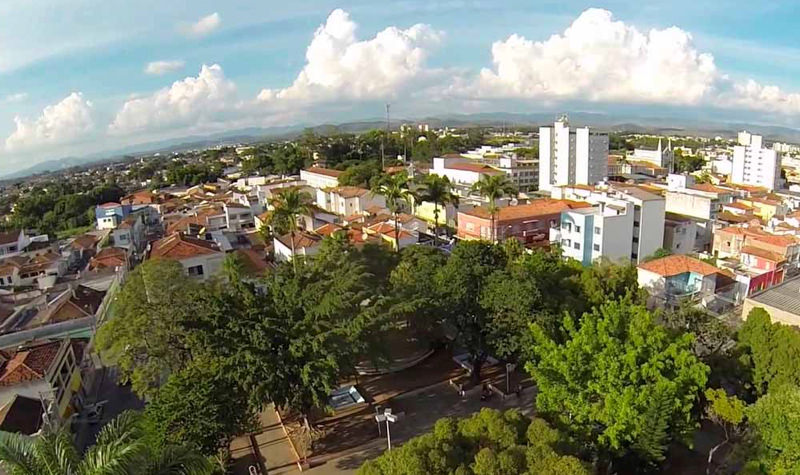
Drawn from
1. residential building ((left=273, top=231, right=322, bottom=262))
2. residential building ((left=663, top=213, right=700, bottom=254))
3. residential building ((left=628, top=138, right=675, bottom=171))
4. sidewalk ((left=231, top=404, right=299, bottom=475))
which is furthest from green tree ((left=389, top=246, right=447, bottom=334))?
residential building ((left=628, top=138, right=675, bottom=171))

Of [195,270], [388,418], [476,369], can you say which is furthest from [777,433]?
[195,270]

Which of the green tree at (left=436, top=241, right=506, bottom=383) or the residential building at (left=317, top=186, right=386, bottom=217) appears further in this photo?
the residential building at (left=317, top=186, right=386, bottom=217)

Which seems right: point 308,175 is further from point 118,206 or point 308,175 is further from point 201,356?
point 201,356

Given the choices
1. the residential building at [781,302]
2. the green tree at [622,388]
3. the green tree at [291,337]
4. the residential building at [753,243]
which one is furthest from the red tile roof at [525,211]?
the green tree at [622,388]

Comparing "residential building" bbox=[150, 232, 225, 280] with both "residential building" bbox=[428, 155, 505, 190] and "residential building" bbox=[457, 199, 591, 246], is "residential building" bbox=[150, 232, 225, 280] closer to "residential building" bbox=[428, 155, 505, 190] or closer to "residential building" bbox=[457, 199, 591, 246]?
"residential building" bbox=[457, 199, 591, 246]

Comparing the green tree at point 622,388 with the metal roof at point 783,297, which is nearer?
the green tree at point 622,388

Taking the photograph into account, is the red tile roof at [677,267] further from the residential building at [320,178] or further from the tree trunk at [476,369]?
the residential building at [320,178]

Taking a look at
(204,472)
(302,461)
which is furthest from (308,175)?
(204,472)
